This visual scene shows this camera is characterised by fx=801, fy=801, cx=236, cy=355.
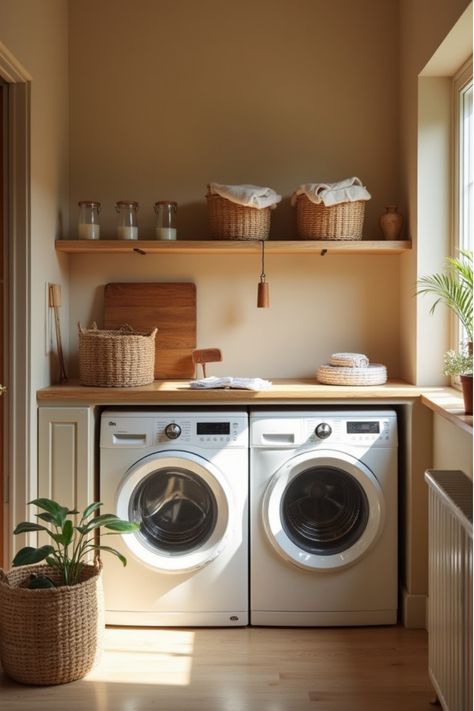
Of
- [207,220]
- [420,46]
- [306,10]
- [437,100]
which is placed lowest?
[207,220]

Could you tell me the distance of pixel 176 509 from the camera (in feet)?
11.0

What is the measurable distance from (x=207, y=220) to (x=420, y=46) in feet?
4.04

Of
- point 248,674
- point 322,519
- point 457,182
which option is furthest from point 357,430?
point 457,182

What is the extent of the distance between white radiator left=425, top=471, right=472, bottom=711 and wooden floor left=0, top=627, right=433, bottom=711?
354mm

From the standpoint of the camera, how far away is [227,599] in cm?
334

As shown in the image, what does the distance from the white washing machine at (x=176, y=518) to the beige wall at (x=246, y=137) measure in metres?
0.69

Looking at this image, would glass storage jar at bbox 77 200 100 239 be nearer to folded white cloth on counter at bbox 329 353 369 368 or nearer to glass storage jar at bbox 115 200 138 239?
glass storage jar at bbox 115 200 138 239

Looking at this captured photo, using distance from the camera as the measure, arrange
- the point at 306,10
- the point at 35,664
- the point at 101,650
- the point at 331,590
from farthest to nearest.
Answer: the point at 306,10 < the point at 331,590 < the point at 101,650 < the point at 35,664

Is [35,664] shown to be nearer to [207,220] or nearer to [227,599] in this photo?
[227,599]

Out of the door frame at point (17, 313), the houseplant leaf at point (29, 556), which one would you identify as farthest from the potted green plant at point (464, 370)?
the door frame at point (17, 313)

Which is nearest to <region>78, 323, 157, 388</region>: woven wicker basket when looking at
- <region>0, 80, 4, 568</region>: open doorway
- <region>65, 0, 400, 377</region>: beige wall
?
<region>0, 80, 4, 568</region>: open doorway

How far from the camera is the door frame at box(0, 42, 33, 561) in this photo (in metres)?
3.22

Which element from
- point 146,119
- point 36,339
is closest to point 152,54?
point 146,119

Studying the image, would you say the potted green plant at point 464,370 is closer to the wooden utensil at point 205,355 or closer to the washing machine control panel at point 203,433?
the washing machine control panel at point 203,433
